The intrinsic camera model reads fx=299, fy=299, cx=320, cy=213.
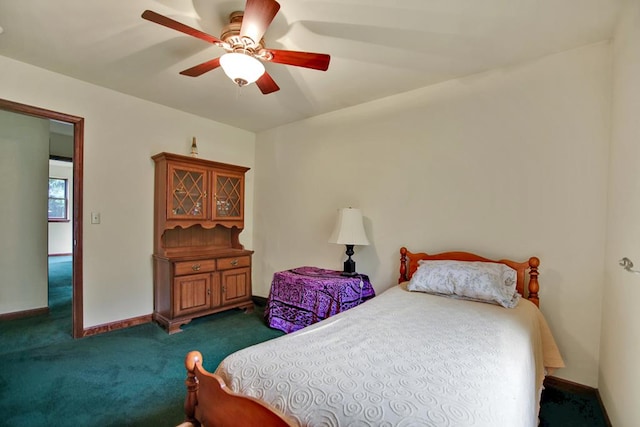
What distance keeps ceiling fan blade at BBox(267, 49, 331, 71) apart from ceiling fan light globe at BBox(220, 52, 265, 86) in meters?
0.14

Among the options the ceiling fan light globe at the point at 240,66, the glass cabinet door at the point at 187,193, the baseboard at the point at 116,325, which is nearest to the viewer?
the ceiling fan light globe at the point at 240,66

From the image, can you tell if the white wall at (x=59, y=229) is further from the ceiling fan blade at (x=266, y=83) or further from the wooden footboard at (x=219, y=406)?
the wooden footboard at (x=219, y=406)

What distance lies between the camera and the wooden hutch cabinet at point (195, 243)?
312 cm

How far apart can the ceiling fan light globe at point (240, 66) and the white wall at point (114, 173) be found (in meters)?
2.05

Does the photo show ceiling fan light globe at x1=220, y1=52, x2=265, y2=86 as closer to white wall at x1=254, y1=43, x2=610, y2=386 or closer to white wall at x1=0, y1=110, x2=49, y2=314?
white wall at x1=254, y1=43, x2=610, y2=386

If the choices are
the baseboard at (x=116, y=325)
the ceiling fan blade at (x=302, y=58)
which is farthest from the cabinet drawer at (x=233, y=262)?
the ceiling fan blade at (x=302, y=58)

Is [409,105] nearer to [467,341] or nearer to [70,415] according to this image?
[467,341]

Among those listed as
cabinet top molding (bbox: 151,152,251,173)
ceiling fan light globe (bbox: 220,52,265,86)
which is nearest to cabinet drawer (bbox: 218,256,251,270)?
cabinet top molding (bbox: 151,152,251,173)

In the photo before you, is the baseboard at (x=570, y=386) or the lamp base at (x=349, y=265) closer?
the baseboard at (x=570, y=386)

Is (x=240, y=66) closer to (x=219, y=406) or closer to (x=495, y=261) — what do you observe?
(x=219, y=406)

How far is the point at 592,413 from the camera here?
1.87m

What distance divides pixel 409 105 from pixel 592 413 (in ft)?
8.84

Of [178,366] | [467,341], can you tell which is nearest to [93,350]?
[178,366]

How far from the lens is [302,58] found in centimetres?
184
